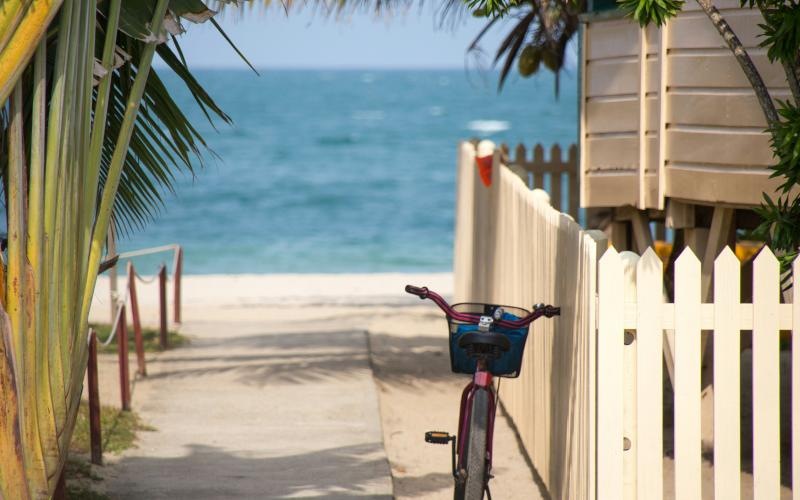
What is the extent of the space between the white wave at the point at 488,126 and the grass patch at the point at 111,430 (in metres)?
80.4

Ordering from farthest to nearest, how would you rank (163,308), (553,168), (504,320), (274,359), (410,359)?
(553,168), (163,308), (410,359), (274,359), (504,320)

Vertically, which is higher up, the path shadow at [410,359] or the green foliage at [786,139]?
the green foliage at [786,139]

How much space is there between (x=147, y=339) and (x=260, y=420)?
11.4 ft

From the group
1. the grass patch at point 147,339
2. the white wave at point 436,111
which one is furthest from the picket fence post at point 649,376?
the white wave at point 436,111

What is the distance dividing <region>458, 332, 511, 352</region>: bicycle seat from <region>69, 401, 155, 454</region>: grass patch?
3.29 metres

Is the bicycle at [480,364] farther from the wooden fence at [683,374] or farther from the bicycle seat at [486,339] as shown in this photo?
the wooden fence at [683,374]

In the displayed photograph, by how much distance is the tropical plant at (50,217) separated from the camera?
4.16m

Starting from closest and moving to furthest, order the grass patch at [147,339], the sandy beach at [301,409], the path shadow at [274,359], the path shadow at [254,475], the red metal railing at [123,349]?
the path shadow at [254,475] < the sandy beach at [301,409] < the red metal railing at [123,349] < the path shadow at [274,359] < the grass patch at [147,339]

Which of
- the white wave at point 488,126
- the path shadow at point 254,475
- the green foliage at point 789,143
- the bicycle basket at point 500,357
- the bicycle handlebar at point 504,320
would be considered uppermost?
the white wave at point 488,126

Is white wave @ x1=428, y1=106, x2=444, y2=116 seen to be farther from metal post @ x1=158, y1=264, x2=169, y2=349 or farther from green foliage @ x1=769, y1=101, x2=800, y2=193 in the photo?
green foliage @ x1=769, y1=101, x2=800, y2=193

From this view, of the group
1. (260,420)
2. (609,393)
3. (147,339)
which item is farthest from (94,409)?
(147,339)

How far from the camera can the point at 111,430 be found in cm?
749

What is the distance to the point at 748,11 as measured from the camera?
6.30m

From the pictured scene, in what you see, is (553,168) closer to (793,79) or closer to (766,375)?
(793,79)
